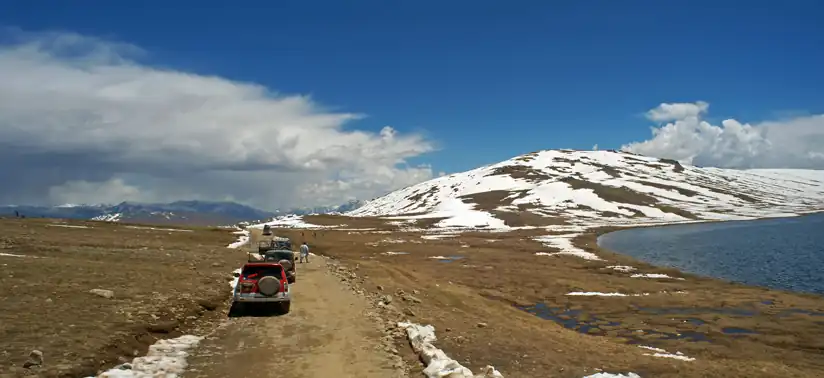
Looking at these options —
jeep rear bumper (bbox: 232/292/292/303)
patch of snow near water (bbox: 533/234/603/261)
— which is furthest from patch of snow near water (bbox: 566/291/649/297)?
patch of snow near water (bbox: 533/234/603/261)

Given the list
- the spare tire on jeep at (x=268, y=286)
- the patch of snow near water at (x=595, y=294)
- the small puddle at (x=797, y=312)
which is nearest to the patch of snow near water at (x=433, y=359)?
the spare tire on jeep at (x=268, y=286)

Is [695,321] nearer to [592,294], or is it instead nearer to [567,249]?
[592,294]

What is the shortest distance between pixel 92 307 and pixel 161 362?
6.75m

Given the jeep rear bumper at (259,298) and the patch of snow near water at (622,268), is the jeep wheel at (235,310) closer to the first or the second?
the jeep rear bumper at (259,298)

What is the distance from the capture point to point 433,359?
1592cm

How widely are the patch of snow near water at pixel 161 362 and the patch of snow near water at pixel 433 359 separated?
739 cm

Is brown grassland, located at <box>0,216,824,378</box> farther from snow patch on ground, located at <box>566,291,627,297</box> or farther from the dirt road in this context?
the dirt road

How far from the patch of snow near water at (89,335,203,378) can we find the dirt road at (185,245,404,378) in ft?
1.42

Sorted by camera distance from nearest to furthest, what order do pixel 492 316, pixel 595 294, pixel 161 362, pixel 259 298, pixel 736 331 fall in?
1. pixel 161 362
2. pixel 259 298
3. pixel 736 331
4. pixel 492 316
5. pixel 595 294

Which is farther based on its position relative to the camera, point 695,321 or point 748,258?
point 748,258

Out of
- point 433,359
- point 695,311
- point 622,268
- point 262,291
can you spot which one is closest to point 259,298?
point 262,291

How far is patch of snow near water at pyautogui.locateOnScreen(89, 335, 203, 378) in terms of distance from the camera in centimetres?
1426

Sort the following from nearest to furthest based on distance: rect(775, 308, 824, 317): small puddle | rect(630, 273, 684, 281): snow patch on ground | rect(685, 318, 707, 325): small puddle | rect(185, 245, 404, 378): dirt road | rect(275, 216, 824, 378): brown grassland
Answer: rect(185, 245, 404, 378): dirt road → rect(275, 216, 824, 378): brown grassland → rect(685, 318, 707, 325): small puddle → rect(775, 308, 824, 317): small puddle → rect(630, 273, 684, 281): snow patch on ground

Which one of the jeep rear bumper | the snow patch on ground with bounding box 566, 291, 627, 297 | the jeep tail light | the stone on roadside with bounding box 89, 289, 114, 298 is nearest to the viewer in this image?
the stone on roadside with bounding box 89, 289, 114, 298
